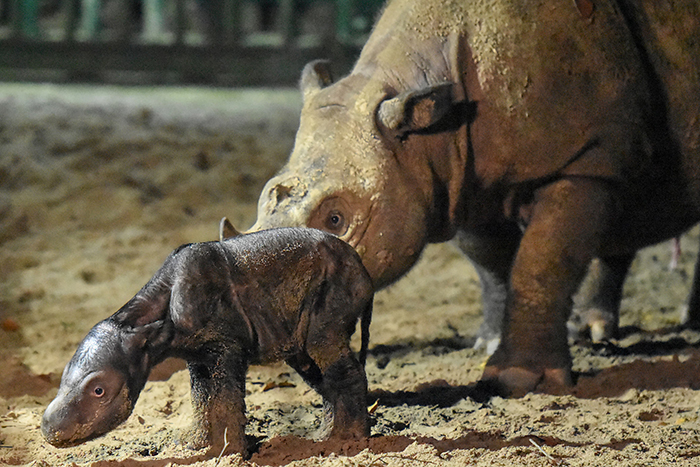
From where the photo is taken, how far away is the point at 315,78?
14.1 ft

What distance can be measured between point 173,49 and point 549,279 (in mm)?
7625

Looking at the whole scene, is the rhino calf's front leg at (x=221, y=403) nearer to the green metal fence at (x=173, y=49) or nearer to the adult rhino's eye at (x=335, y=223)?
the adult rhino's eye at (x=335, y=223)

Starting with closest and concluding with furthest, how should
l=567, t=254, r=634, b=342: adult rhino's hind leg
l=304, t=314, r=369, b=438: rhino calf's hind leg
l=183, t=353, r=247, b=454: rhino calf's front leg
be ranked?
l=183, t=353, r=247, b=454: rhino calf's front leg < l=304, t=314, r=369, b=438: rhino calf's hind leg < l=567, t=254, r=634, b=342: adult rhino's hind leg

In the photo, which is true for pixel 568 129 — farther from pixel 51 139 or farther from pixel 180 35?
pixel 180 35

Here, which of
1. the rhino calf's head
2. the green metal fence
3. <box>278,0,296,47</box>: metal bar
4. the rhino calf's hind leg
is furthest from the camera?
<box>278,0,296,47</box>: metal bar

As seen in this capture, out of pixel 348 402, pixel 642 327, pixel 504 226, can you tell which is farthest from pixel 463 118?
pixel 642 327

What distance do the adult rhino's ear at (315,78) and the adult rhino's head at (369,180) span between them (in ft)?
1.18

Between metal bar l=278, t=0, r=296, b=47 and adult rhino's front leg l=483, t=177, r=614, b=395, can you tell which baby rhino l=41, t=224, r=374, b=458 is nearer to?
adult rhino's front leg l=483, t=177, r=614, b=395

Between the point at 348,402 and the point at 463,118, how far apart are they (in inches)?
59.3

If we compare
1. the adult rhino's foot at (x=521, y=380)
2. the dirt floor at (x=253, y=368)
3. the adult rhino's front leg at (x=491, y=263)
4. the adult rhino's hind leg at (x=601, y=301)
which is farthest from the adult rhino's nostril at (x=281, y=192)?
the adult rhino's hind leg at (x=601, y=301)

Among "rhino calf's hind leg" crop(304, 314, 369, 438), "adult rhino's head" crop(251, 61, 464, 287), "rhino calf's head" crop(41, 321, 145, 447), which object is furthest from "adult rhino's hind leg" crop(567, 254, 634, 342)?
"rhino calf's head" crop(41, 321, 145, 447)

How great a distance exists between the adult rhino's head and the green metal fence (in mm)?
6899

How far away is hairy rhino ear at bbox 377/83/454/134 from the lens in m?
3.71

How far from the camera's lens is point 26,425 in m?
3.32
